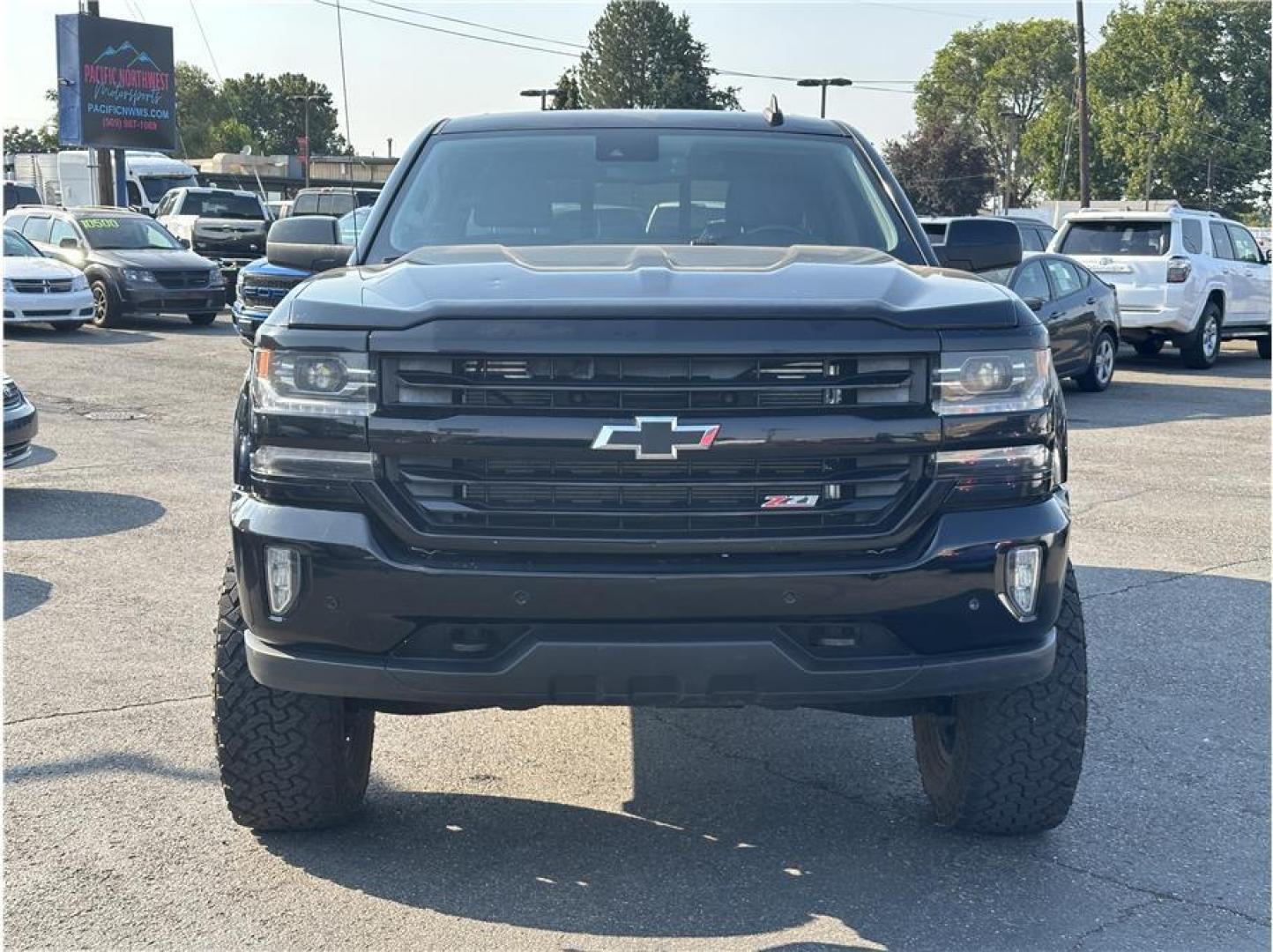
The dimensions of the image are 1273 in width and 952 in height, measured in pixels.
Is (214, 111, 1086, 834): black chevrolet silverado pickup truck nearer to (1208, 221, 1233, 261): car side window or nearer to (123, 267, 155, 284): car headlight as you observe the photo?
(1208, 221, 1233, 261): car side window

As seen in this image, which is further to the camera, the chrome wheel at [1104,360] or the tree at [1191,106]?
the tree at [1191,106]

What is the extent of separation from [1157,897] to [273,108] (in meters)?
136

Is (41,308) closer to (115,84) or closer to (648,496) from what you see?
(115,84)

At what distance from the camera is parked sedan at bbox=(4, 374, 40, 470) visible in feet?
28.6

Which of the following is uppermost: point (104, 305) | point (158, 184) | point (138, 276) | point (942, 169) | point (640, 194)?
point (942, 169)

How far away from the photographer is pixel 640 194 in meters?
4.93

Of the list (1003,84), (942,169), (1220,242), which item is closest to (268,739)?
(1220,242)

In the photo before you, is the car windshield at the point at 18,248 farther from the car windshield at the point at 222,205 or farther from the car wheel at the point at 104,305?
the car windshield at the point at 222,205

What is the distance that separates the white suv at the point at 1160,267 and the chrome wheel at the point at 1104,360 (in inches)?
92.2

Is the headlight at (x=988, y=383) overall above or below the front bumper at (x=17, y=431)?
above

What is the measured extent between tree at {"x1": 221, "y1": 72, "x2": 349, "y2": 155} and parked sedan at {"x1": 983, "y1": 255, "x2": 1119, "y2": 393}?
118m

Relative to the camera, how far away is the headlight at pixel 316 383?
346 centimetres

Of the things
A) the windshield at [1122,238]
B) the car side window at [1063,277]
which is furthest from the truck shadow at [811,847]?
the windshield at [1122,238]

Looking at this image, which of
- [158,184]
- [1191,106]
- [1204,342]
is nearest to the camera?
[1204,342]
